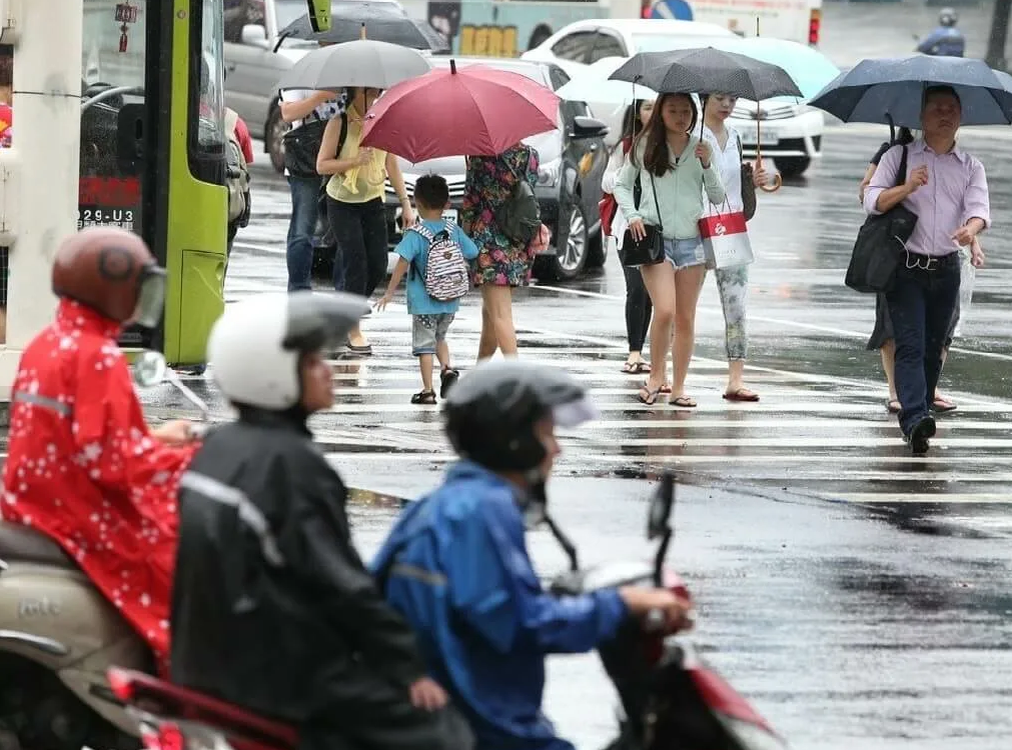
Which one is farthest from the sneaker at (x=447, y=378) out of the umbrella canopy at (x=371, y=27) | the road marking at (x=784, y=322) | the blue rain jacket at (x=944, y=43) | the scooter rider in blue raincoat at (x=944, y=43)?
the blue rain jacket at (x=944, y=43)

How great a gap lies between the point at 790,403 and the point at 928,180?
81.2 inches

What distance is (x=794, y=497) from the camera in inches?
415

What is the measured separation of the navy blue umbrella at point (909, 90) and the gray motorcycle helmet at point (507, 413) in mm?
7784

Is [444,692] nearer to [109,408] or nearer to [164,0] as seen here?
[109,408]

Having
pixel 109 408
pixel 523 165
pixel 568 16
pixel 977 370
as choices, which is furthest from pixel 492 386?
pixel 568 16

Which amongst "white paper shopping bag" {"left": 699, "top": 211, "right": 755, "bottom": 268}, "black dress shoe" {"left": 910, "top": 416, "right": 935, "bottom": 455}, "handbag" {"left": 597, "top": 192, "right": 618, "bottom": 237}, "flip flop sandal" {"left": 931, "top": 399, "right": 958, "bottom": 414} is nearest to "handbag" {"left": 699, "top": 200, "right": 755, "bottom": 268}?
"white paper shopping bag" {"left": 699, "top": 211, "right": 755, "bottom": 268}

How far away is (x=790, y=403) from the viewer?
1356 cm

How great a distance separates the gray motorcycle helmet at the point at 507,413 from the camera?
4.51m

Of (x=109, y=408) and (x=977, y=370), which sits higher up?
(x=109, y=408)

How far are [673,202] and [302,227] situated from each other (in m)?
3.15

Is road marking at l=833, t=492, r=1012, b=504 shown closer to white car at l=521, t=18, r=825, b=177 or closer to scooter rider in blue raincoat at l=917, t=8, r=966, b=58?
white car at l=521, t=18, r=825, b=177

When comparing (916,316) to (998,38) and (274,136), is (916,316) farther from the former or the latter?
(998,38)

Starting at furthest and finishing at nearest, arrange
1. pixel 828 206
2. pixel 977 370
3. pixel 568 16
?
pixel 568 16 → pixel 828 206 → pixel 977 370

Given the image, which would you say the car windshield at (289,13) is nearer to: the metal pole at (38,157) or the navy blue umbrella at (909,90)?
the navy blue umbrella at (909,90)
